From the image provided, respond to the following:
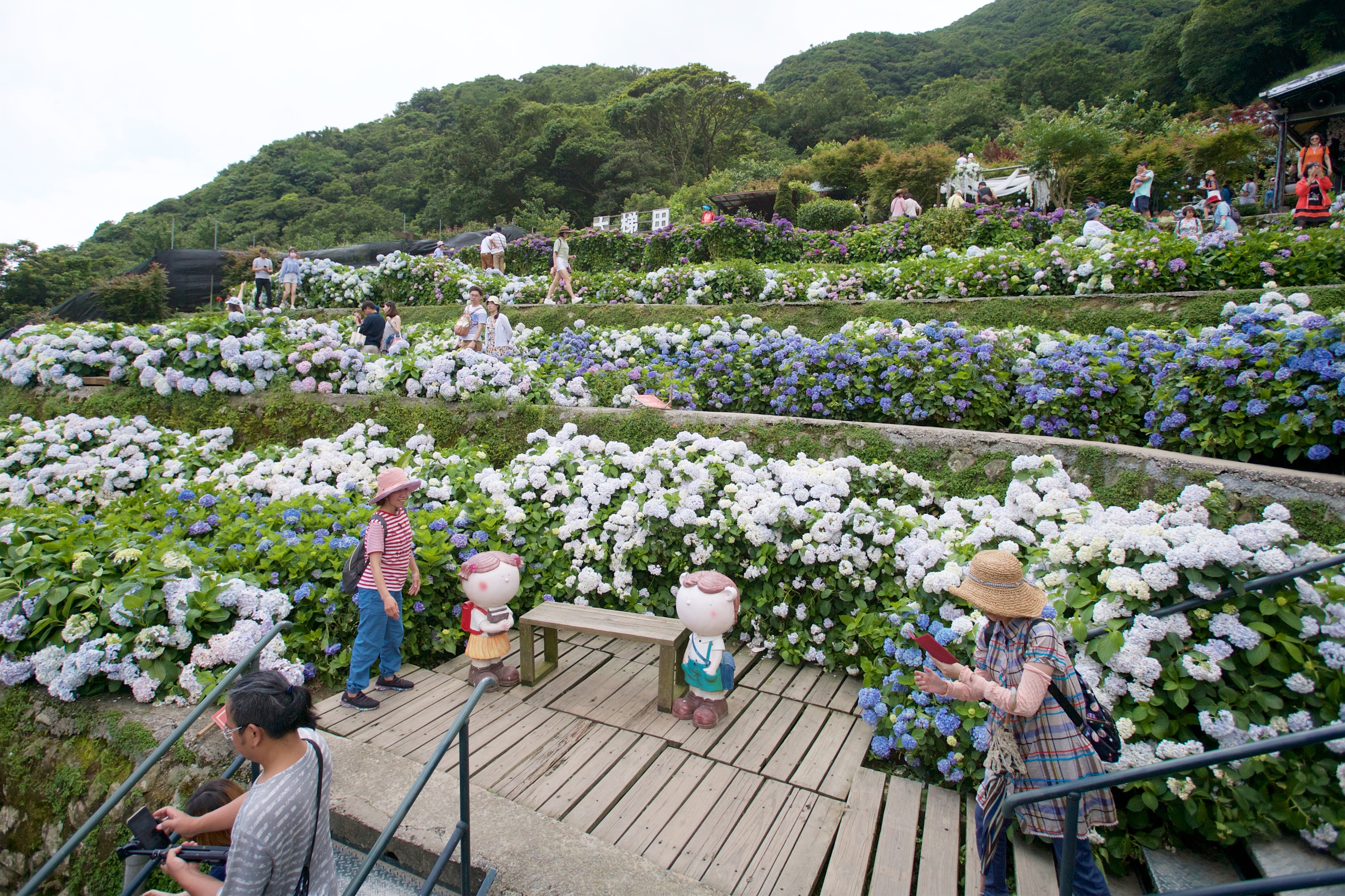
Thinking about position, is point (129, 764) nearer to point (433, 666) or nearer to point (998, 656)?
point (433, 666)

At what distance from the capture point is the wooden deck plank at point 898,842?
2.40m

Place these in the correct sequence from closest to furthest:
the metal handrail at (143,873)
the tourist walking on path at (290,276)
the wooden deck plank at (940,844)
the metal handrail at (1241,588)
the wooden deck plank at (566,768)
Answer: the metal handrail at (143,873)
the metal handrail at (1241,588)
the wooden deck plank at (940,844)
the wooden deck plank at (566,768)
the tourist walking on path at (290,276)

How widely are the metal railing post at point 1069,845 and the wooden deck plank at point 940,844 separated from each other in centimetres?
72

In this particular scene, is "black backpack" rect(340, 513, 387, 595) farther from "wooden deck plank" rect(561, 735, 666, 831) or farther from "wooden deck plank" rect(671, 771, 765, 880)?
"wooden deck plank" rect(671, 771, 765, 880)

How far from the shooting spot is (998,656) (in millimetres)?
2250

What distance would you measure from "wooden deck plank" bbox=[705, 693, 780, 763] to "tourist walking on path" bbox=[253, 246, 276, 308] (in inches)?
537

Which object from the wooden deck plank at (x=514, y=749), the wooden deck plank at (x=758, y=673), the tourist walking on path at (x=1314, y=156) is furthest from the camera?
the tourist walking on path at (x=1314, y=156)

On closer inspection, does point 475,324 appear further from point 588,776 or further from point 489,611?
point 588,776

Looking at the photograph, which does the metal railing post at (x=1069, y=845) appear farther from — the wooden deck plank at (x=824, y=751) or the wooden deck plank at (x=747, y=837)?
the wooden deck plank at (x=824, y=751)

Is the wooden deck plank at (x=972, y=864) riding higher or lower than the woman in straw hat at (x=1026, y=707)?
lower

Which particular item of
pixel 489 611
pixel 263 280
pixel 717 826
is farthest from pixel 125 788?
pixel 263 280

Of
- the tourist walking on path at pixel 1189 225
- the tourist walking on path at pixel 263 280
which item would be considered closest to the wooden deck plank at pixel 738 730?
the tourist walking on path at pixel 1189 225

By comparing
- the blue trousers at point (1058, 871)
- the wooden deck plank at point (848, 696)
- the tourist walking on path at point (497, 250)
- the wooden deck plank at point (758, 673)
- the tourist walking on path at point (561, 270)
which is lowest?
the wooden deck plank at point (758, 673)

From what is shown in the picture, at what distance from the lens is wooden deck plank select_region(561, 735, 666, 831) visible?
2.77 metres
